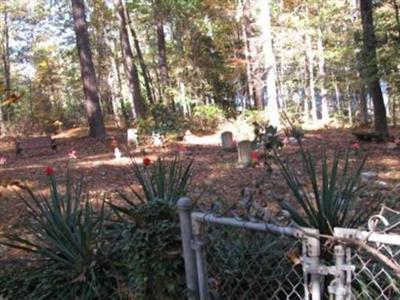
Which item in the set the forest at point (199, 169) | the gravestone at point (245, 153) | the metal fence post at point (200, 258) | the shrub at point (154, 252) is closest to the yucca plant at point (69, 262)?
the forest at point (199, 169)

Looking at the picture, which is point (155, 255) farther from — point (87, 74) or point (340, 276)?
point (87, 74)

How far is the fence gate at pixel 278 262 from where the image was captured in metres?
1.66

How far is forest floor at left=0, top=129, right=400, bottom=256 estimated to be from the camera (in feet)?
21.8

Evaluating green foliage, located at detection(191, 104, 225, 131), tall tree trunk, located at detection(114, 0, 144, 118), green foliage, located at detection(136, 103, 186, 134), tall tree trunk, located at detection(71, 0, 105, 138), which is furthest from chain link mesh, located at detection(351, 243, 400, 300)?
tall tree trunk, located at detection(114, 0, 144, 118)

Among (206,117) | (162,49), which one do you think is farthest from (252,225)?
(162,49)

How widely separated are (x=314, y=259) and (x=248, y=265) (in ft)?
2.61

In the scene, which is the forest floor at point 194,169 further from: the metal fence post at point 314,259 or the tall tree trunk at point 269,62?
the metal fence post at point 314,259

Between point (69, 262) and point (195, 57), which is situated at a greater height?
point (195, 57)

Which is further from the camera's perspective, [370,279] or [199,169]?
[199,169]

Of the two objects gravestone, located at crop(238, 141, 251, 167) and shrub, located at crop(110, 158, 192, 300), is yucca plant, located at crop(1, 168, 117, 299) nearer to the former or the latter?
shrub, located at crop(110, 158, 192, 300)

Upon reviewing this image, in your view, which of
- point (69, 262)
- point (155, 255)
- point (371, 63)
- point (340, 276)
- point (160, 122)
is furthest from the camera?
point (160, 122)

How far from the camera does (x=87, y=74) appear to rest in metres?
15.3

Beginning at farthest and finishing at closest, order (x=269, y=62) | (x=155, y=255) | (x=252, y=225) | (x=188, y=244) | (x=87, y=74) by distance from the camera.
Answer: (x=269, y=62), (x=87, y=74), (x=155, y=255), (x=188, y=244), (x=252, y=225)

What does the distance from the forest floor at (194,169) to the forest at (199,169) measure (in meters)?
0.06
